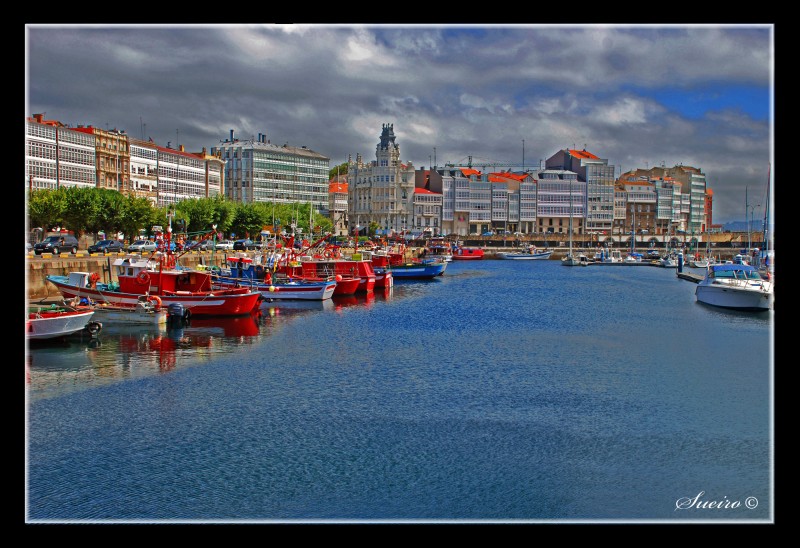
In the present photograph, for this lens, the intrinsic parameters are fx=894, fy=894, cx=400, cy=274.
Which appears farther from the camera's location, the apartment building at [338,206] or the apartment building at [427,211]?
the apartment building at [427,211]

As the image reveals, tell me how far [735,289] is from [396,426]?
1230 inches

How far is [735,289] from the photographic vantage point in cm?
4647

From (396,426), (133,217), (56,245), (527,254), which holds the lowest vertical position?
(396,426)

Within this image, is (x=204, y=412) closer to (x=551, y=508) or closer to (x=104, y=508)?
(x=104, y=508)

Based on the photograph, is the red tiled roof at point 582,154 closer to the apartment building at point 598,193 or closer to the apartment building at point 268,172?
the apartment building at point 598,193

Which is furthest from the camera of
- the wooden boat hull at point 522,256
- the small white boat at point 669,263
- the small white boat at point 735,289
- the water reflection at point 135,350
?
the wooden boat hull at point 522,256

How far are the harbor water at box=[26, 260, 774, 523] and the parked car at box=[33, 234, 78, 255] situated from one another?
19.8 metres

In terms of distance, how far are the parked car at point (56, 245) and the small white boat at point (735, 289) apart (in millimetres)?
37530

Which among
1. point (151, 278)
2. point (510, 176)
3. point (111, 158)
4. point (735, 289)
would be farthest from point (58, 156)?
point (510, 176)

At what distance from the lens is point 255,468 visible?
1748cm

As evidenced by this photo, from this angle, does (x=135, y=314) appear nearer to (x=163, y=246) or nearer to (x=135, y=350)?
(x=163, y=246)


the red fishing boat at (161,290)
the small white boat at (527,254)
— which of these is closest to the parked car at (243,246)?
the red fishing boat at (161,290)

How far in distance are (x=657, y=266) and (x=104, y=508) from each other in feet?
334

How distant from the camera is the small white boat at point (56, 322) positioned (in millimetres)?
29719
